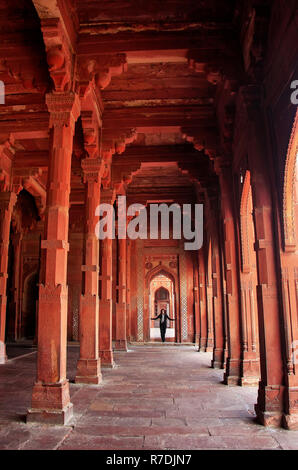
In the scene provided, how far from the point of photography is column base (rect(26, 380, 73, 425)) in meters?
4.73

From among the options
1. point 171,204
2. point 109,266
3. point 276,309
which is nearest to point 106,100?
point 109,266

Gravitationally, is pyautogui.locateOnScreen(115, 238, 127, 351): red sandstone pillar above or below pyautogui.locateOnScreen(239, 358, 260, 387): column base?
above

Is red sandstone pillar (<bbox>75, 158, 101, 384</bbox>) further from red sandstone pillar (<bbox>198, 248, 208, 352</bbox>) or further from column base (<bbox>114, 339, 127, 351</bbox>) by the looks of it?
red sandstone pillar (<bbox>198, 248, 208, 352</bbox>)

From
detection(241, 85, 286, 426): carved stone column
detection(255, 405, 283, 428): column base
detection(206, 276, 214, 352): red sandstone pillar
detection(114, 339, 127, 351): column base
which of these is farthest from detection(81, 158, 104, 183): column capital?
detection(114, 339, 127, 351): column base

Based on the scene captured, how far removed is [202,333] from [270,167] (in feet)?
32.4

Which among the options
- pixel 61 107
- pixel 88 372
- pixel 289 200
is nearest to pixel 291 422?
pixel 289 200

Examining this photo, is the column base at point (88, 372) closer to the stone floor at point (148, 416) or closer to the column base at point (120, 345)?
the stone floor at point (148, 416)

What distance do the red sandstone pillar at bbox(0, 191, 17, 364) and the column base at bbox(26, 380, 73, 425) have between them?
6.32 m

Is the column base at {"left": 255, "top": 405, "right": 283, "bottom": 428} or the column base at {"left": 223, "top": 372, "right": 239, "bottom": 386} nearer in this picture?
the column base at {"left": 255, "top": 405, "right": 283, "bottom": 428}

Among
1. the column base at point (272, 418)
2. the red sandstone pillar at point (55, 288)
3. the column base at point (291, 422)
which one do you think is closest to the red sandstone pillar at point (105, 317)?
the red sandstone pillar at point (55, 288)

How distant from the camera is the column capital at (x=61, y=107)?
573cm

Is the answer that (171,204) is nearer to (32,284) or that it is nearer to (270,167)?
(32,284)

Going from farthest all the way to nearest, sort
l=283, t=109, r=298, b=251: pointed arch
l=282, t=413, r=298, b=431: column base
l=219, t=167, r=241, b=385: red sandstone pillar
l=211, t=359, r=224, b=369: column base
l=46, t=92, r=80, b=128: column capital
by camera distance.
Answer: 1. l=211, t=359, r=224, b=369: column base
2. l=219, t=167, r=241, b=385: red sandstone pillar
3. l=46, t=92, r=80, b=128: column capital
4. l=283, t=109, r=298, b=251: pointed arch
5. l=282, t=413, r=298, b=431: column base

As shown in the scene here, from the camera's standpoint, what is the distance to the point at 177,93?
27.7ft
